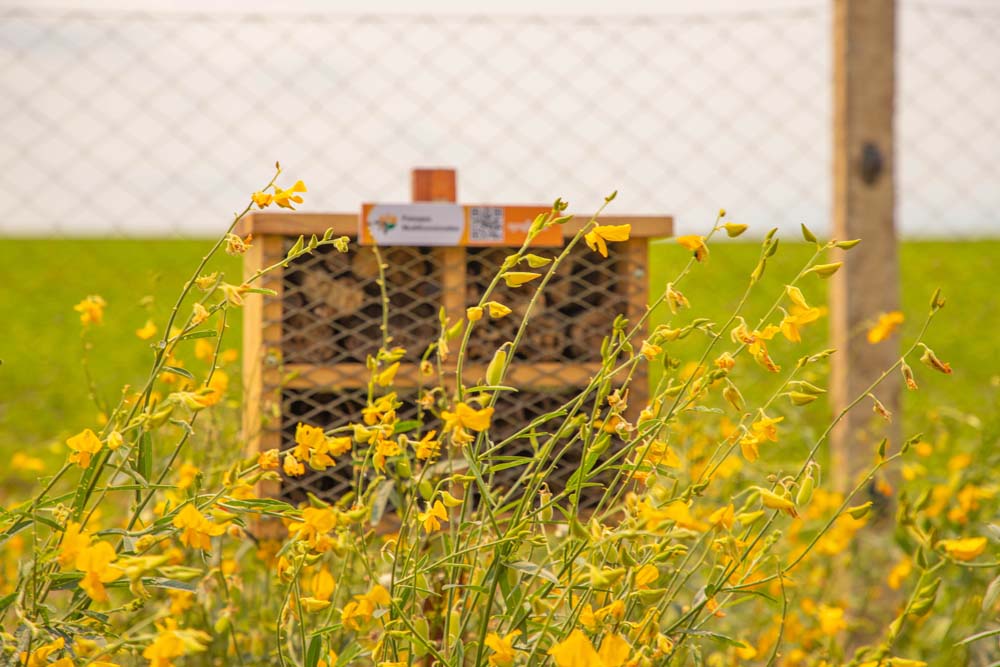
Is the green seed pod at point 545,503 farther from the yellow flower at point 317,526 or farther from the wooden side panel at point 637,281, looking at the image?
the wooden side panel at point 637,281

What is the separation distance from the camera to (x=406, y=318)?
5.84ft

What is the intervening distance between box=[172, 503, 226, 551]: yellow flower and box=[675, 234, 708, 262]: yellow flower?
0.46 metres

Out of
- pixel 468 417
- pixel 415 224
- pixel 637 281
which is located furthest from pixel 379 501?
pixel 637 281

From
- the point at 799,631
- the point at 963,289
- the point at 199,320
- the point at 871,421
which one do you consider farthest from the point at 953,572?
the point at 963,289

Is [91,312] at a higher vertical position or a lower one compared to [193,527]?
higher

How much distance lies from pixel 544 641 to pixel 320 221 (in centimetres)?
90

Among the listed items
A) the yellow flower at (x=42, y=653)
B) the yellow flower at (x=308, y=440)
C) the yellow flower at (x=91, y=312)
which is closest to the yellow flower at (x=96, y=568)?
the yellow flower at (x=42, y=653)

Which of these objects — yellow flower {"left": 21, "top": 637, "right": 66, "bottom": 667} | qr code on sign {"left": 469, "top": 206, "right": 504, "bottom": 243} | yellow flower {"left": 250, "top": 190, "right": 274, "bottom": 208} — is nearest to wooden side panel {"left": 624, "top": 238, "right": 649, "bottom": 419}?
qr code on sign {"left": 469, "top": 206, "right": 504, "bottom": 243}

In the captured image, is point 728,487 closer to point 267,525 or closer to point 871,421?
point 871,421

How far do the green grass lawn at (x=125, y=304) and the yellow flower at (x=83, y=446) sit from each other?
2252 millimetres

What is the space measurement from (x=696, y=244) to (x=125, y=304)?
753 centimetres

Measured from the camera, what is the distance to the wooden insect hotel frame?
164cm

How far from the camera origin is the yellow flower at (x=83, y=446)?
85 centimetres

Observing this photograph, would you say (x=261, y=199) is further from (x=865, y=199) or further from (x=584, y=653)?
(x=865, y=199)
